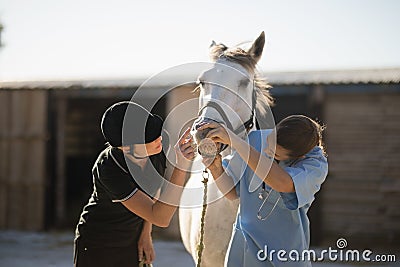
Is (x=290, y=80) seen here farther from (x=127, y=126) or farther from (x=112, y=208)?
(x=127, y=126)

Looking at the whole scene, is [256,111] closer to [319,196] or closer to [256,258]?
[256,258]

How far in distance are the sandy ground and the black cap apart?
4476 millimetres

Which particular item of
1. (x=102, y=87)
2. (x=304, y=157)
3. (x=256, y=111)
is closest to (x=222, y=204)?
(x=256, y=111)

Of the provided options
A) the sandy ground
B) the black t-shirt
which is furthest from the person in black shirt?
the sandy ground

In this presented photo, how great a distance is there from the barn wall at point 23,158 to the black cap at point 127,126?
7.07 m

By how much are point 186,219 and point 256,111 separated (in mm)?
953

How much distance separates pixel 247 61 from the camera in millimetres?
3105

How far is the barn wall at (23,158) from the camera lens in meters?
9.04

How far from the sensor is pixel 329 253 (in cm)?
711

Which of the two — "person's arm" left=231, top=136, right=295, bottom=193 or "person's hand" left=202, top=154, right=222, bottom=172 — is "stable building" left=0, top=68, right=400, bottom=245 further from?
"person's arm" left=231, top=136, right=295, bottom=193

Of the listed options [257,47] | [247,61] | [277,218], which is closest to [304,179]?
[277,218]

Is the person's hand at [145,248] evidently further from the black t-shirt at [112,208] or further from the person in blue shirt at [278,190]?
the person in blue shirt at [278,190]

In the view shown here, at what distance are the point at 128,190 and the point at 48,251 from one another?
5734 mm

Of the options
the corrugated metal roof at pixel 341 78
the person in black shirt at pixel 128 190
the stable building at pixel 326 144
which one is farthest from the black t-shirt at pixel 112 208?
the corrugated metal roof at pixel 341 78
